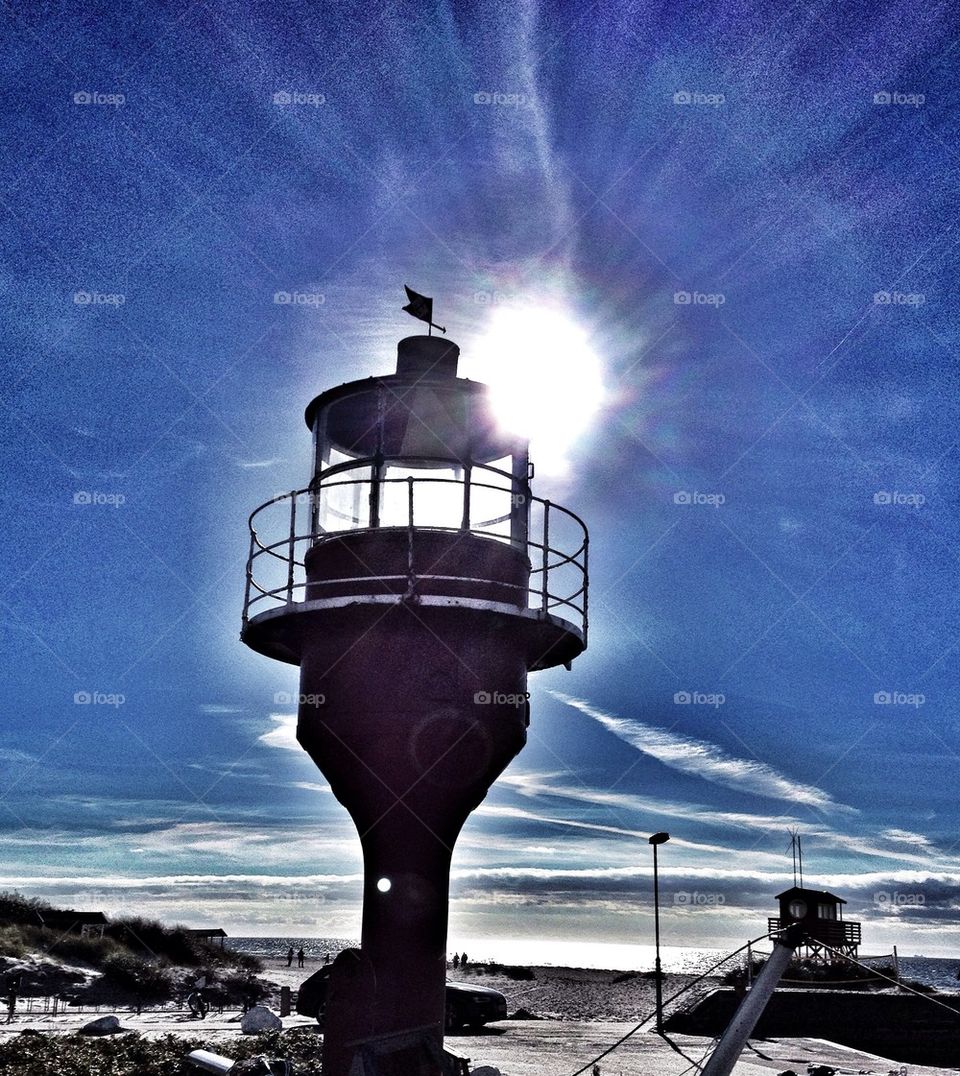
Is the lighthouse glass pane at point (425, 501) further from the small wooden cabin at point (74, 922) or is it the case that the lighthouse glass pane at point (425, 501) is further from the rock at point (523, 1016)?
the small wooden cabin at point (74, 922)

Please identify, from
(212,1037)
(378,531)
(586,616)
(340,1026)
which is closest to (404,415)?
(378,531)

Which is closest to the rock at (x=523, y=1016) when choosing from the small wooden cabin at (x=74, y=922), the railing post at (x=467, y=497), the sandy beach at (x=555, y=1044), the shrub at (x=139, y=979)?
the sandy beach at (x=555, y=1044)

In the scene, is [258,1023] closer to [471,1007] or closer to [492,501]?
[471,1007]

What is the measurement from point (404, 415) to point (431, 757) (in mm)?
3855

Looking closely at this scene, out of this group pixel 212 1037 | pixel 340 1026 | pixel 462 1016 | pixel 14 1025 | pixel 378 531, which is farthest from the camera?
pixel 462 1016

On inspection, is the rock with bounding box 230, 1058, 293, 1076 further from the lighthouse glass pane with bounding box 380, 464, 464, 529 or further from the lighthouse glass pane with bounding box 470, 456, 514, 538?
the lighthouse glass pane with bounding box 470, 456, 514, 538

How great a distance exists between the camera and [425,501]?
35.5 ft

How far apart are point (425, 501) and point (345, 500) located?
1054 millimetres

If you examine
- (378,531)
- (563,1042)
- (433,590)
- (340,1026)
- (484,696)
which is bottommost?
(563,1042)

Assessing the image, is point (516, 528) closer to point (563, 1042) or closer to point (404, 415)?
point (404, 415)

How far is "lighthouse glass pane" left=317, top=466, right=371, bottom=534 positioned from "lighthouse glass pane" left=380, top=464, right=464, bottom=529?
0.26 metres

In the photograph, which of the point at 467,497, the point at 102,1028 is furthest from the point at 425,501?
the point at 102,1028

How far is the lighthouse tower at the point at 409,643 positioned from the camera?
10.3 meters

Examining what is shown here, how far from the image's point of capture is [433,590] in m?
10.5
